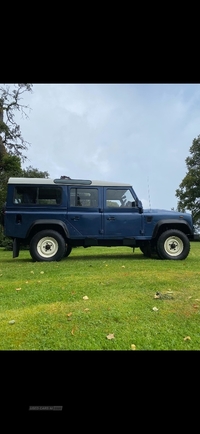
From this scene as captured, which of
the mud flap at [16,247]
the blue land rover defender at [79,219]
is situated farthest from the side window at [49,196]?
the mud flap at [16,247]

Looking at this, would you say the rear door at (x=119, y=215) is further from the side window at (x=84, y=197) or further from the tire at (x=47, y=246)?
the tire at (x=47, y=246)

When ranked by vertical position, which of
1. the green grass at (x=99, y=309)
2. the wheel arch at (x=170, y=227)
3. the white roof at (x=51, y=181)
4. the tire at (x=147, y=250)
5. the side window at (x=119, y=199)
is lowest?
the green grass at (x=99, y=309)

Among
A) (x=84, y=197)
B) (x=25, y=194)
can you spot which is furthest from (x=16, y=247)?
(x=84, y=197)

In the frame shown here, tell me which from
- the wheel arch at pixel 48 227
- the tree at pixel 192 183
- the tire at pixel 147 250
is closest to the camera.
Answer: the tree at pixel 192 183

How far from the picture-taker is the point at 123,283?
1.89 m

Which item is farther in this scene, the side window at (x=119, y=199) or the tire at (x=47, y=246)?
the side window at (x=119, y=199)

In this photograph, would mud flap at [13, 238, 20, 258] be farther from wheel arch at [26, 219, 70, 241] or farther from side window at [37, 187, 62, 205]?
side window at [37, 187, 62, 205]

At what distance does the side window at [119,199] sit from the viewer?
3039mm

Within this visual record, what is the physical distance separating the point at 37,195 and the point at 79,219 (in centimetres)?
56

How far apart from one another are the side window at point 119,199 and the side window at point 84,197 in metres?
0.16

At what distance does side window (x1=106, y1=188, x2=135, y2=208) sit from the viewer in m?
3.04

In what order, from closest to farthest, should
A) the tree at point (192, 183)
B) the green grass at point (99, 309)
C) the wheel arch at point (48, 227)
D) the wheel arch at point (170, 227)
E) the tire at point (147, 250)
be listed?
the green grass at point (99, 309) < the tree at point (192, 183) < the wheel arch at point (48, 227) < the wheel arch at point (170, 227) < the tire at point (147, 250)
